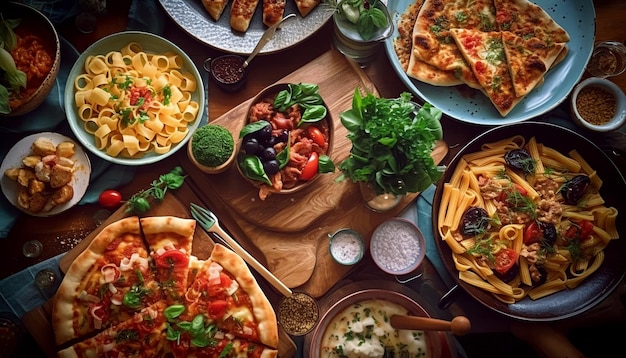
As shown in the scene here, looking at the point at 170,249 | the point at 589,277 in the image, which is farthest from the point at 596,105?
the point at 170,249

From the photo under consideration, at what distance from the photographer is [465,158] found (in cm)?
419

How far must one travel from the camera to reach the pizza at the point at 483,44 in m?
4.37

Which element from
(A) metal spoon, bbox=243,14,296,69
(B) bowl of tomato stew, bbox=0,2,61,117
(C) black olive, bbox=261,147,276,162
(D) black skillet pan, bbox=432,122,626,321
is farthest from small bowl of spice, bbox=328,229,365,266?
(B) bowl of tomato stew, bbox=0,2,61,117

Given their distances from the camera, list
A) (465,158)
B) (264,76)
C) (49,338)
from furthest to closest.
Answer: (264,76) < (465,158) < (49,338)

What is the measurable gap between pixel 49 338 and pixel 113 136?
1482 millimetres

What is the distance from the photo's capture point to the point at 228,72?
431cm

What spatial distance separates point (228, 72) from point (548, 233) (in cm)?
265

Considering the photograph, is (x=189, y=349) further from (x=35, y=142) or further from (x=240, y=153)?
(x=35, y=142)

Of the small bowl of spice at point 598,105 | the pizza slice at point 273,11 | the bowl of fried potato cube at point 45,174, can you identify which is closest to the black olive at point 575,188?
the small bowl of spice at point 598,105

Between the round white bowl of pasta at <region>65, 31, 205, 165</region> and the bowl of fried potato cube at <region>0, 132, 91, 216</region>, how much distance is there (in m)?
0.17

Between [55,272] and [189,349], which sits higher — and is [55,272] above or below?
above

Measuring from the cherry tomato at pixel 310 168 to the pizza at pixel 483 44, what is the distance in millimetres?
1051

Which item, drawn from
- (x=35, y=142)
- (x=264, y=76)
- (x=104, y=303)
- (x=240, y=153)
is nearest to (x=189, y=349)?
(x=104, y=303)

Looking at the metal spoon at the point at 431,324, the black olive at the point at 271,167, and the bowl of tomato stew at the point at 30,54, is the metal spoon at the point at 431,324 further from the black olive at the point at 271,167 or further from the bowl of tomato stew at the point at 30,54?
the bowl of tomato stew at the point at 30,54
